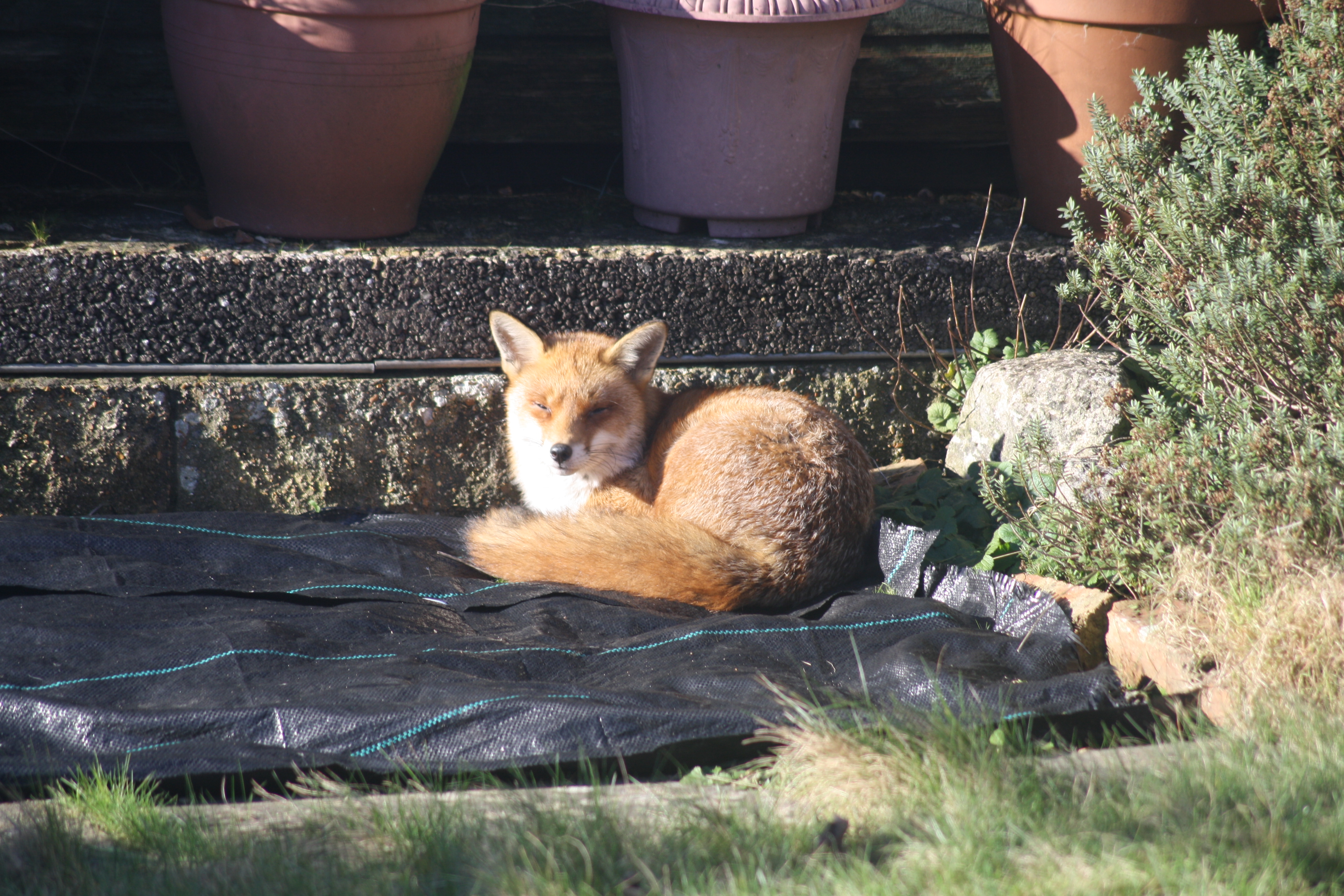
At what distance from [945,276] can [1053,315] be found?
1.84 ft

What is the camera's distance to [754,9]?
3.79m

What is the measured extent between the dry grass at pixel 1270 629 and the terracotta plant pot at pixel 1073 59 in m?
2.22

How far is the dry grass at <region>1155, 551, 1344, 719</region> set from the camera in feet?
7.19

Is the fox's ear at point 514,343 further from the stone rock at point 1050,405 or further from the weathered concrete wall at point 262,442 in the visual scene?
the stone rock at point 1050,405

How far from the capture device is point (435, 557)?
356 cm

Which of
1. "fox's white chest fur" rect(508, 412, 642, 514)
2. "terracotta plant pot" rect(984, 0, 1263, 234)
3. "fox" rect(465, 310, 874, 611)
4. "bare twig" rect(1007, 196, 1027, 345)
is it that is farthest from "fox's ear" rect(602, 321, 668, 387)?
"terracotta plant pot" rect(984, 0, 1263, 234)

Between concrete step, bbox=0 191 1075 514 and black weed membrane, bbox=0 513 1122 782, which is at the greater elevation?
concrete step, bbox=0 191 1075 514

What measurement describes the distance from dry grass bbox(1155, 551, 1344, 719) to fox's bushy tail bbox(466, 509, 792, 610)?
4.10 feet

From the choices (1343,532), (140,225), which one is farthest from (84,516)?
(1343,532)

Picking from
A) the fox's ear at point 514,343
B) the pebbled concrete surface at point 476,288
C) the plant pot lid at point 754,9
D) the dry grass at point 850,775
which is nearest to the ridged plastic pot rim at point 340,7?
the plant pot lid at point 754,9

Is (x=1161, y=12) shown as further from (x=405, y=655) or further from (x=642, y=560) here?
(x=405, y=655)

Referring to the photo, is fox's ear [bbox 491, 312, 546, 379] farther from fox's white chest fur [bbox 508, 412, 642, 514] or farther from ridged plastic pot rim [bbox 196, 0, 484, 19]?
ridged plastic pot rim [bbox 196, 0, 484, 19]

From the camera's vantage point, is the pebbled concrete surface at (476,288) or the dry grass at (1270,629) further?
the pebbled concrete surface at (476,288)

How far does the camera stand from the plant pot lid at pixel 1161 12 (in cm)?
380
